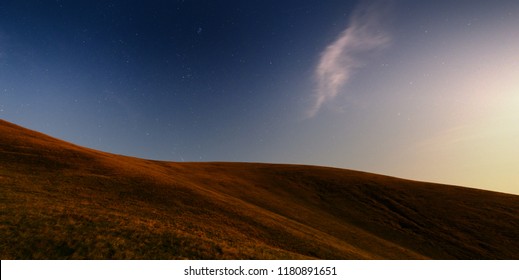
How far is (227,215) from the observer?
1259 inches

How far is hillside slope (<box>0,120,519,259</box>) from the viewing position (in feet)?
65.3

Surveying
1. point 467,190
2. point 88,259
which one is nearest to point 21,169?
point 88,259

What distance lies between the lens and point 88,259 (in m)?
17.5

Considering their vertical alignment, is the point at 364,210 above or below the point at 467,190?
below

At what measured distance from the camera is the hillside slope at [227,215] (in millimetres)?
19891

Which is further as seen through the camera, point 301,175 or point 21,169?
point 301,175

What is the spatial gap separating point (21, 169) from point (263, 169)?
53.4 metres
